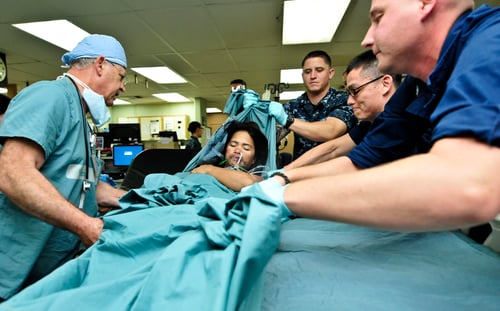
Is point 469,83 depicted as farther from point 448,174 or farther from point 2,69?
point 2,69

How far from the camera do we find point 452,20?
678mm

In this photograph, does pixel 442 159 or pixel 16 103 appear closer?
pixel 442 159

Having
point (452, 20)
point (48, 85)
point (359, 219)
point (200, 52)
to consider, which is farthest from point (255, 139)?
point (200, 52)

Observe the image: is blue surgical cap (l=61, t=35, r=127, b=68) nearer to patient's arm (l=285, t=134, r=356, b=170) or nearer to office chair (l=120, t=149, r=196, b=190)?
office chair (l=120, t=149, r=196, b=190)

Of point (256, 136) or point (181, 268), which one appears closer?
point (181, 268)

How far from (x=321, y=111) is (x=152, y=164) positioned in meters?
1.24

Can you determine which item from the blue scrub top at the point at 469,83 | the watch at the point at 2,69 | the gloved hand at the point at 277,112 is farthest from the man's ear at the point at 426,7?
the watch at the point at 2,69

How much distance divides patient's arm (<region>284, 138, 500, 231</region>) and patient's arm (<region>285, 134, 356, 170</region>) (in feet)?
3.54

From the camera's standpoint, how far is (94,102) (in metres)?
1.25

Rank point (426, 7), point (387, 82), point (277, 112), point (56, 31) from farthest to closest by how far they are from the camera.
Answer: point (56, 31), point (277, 112), point (387, 82), point (426, 7)

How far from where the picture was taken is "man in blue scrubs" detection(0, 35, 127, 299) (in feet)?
2.95

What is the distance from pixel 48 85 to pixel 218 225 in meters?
0.88

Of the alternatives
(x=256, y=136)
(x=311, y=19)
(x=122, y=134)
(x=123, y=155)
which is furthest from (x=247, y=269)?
(x=122, y=134)

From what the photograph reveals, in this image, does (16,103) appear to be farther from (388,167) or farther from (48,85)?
(388,167)
